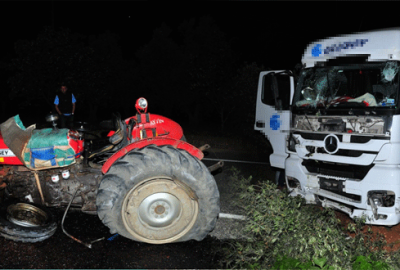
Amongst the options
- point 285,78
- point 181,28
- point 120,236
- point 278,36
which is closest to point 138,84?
point 181,28

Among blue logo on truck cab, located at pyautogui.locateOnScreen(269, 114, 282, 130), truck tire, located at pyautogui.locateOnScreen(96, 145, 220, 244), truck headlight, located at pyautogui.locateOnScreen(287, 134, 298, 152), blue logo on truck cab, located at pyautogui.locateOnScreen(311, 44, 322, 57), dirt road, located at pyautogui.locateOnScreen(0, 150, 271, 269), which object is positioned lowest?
dirt road, located at pyautogui.locateOnScreen(0, 150, 271, 269)

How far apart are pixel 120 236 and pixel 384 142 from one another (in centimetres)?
383

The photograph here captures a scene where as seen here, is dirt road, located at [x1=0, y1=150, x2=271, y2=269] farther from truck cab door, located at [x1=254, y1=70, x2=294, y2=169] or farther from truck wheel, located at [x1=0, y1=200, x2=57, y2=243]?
truck cab door, located at [x1=254, y1=70, x2=294, y2=169]

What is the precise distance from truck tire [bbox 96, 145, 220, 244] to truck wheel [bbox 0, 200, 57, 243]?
774 mm

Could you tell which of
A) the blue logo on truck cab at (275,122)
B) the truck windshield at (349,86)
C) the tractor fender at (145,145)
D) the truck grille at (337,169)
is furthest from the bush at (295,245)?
the blue logo on truck cab at (275,122)

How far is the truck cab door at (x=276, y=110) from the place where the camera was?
6359 millimetres

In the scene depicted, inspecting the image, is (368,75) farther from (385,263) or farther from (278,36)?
(278,36)

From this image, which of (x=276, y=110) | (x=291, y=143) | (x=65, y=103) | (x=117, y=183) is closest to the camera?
(x=117, y=183)

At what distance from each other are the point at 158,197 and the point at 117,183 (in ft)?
1.63

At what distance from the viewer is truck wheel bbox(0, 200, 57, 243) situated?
3828mm

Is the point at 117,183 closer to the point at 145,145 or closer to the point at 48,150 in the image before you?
the point at 145,145

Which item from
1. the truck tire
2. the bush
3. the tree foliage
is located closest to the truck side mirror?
the bush

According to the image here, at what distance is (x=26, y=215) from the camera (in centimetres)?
414

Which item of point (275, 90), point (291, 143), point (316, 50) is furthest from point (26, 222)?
point (316, 50)
